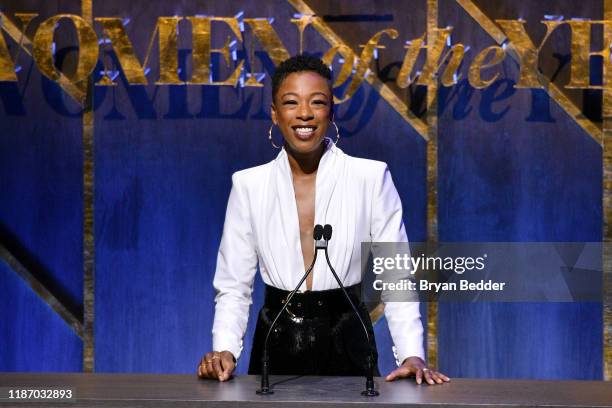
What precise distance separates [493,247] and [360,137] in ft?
2.68

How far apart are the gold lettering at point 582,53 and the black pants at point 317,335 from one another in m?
2.08

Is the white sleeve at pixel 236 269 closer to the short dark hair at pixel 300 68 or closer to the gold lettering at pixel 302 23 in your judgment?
the short dark hair at pixel 300 68

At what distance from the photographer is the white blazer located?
9.04ft

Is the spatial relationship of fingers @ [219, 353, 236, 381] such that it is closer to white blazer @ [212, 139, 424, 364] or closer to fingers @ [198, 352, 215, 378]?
fingers @ [198, 352, 215, 378]

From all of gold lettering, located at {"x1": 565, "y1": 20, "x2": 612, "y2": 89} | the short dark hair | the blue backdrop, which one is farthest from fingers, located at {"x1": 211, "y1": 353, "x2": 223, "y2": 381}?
gold lettering, located at {"x1": 565, "y1": 20, "x2": 612, "y2": 89}

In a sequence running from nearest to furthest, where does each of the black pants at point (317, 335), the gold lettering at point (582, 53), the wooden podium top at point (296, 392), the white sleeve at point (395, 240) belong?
the wooden podium top at point (296, 392) < the white sleeve at point (395, 240) < the black pants at point (317, 335) < the gold lettering at point (582, 53)

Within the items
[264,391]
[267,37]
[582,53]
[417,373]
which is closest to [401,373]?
[417,373]

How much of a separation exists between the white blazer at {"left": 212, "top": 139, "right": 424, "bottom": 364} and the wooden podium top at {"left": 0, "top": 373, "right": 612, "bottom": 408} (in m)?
0.44

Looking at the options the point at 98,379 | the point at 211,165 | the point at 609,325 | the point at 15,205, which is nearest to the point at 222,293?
the point at 98,379

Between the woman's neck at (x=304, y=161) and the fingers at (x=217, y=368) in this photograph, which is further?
the woman's neck at (x=304, y=161)

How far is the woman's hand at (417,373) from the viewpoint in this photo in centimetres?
230

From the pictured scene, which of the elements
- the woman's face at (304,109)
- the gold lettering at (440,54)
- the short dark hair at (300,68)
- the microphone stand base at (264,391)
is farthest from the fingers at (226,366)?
the gold lettering at (440,54)

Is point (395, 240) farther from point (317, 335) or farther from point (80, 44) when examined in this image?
point (80, 44)

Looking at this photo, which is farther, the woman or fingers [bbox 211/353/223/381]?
the woman
